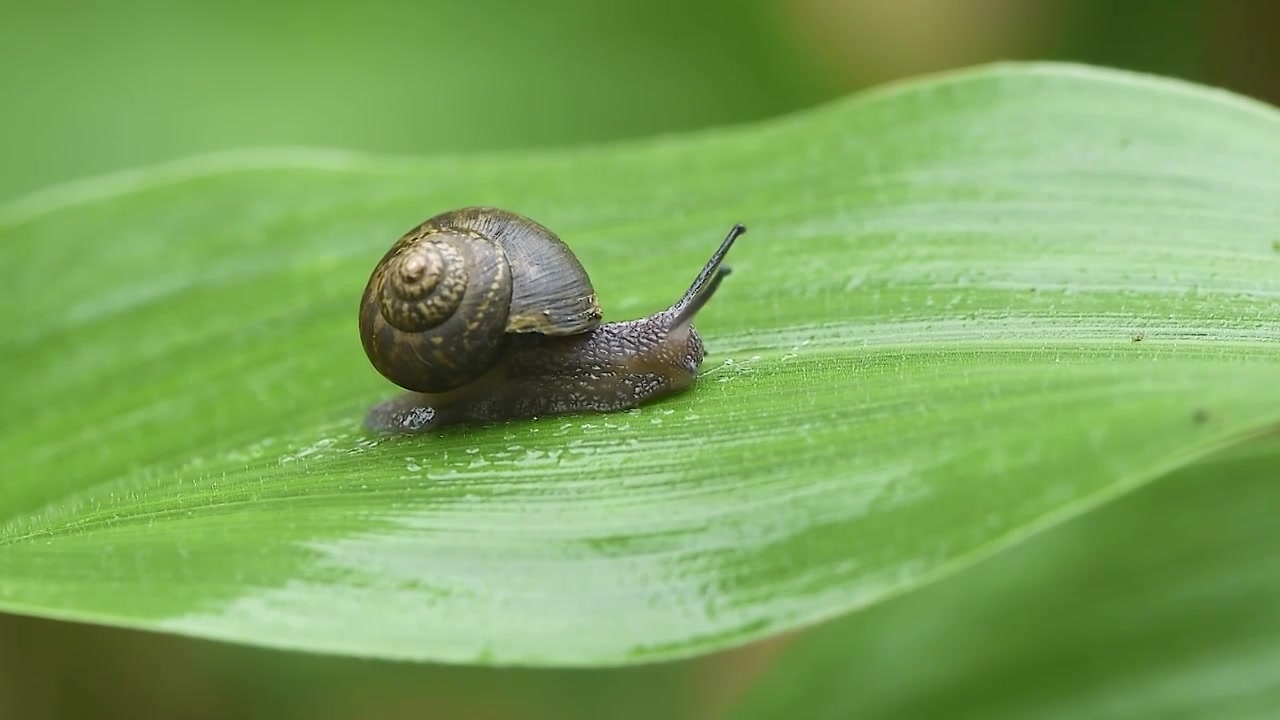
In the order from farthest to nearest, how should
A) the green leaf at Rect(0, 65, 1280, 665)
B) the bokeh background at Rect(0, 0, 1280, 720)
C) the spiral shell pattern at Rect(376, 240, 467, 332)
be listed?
the bokeh background at Rect(0, 0, 1280, 720) < the spiral shell pattern at Rect(376, 240, 467, 332) < the green leaf at Rect(0, 65, 1280, 665)

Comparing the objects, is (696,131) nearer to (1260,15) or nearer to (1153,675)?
(1260,15)

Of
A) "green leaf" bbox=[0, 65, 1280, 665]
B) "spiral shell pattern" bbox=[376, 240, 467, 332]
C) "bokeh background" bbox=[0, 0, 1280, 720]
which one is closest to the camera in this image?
"green leaf" bbox=[0, 65, 1280, 665]

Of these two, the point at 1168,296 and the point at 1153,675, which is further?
the point at 1153,675

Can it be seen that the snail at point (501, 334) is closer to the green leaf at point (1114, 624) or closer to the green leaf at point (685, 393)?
the green leaf at point (685, 393)

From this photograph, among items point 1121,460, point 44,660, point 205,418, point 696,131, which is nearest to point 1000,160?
point 1121,460

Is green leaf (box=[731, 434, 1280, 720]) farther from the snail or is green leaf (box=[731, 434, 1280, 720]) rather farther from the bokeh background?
the bokeh background

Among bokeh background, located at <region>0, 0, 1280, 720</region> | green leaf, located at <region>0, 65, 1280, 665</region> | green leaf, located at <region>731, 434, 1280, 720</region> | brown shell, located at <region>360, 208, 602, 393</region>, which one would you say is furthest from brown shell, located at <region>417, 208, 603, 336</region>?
bokeh background, located at <region>0, 0, 1280, 720</region>

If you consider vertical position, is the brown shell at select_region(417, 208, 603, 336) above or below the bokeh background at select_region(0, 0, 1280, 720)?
below

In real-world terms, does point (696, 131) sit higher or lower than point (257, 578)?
higher
